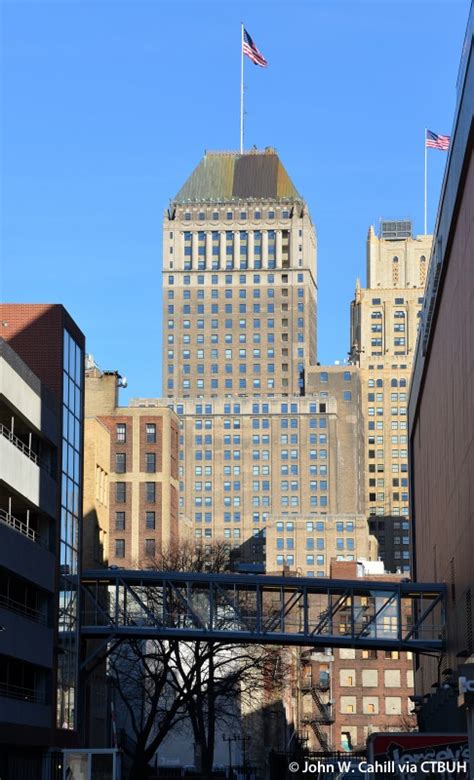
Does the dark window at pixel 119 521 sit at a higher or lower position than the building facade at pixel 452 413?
higher

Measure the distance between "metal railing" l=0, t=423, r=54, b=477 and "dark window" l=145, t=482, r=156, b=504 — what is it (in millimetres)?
85768

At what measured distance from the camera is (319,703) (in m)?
172

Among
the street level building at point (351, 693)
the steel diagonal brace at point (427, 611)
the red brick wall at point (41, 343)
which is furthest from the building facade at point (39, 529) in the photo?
the street level building at point (351, 693)

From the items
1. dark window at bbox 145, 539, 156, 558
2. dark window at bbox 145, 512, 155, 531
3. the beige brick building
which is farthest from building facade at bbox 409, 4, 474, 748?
dark window at bbox 145, 512, 155, 531

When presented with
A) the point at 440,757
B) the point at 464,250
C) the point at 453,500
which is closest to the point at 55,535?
the point at 453,500

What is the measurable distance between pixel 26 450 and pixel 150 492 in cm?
8894

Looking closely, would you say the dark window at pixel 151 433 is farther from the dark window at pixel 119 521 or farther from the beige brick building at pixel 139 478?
the dark window at pixel 119 521

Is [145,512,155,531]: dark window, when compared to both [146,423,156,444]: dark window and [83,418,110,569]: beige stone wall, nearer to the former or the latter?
[146,423,156,444]: dark window

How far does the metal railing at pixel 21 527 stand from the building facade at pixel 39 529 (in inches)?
2.6

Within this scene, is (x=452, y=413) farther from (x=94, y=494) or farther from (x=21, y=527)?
(x=94, y=494)

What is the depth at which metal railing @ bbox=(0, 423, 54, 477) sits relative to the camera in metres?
59.1

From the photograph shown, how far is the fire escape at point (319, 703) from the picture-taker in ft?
558

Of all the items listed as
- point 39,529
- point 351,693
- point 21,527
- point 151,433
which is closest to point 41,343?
point 39,529

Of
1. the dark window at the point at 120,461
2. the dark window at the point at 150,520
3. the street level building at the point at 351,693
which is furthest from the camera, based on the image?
the street level building at the point at 351,693
